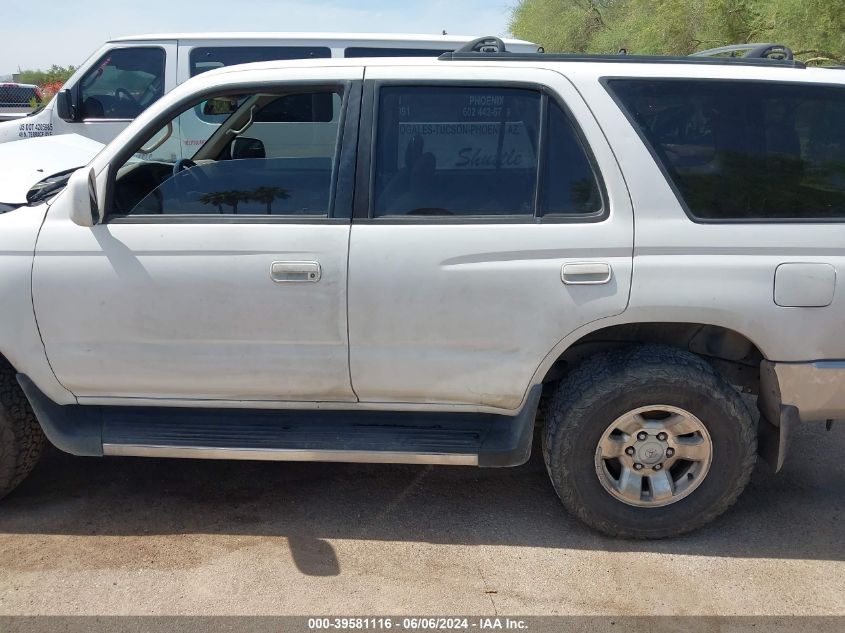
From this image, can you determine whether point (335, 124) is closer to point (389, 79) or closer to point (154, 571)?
point (389, 79)

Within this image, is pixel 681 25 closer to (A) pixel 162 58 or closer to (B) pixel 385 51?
(B) pixel 385 51

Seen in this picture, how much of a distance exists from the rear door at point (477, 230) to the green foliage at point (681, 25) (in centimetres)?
689

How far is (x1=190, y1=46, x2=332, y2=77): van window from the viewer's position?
7699 millimetres

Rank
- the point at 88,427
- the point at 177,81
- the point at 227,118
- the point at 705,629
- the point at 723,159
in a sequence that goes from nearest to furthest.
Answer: the point at 705,629
the point at 723,159
the point at 88,427
the point at 227,118
the point at 177,81

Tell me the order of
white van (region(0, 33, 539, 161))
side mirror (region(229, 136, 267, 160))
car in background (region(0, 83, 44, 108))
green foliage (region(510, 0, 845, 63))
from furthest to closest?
car in background (region(0, 83, 44, 108))
green foliage (region(510, 0, 845, 63))
white van (region(0, 33, 539, 161))
side mirror (region(229, 136, 267, 160))

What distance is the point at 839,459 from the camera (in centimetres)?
418

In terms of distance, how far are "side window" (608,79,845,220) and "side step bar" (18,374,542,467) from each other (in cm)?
108

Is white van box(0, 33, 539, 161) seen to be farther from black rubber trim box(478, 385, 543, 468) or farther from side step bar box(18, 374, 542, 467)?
black rubber trim box(478, 385, 543, 468)

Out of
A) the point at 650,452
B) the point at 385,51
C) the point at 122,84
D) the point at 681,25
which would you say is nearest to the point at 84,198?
the point at 650,452

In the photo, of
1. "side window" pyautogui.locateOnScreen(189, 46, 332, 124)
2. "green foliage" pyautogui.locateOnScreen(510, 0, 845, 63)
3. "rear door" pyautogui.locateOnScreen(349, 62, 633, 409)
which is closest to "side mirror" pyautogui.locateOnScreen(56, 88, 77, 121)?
"side window" pyautogui.locateOnScreen(189, 46, 332, 124)

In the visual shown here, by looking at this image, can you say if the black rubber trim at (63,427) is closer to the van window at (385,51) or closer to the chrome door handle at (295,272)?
the chrome door handle at (295,272)

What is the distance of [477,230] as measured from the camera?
3.11m

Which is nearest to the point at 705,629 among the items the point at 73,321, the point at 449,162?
the point at 449,162

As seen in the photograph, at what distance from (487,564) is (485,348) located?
90 centimetres
